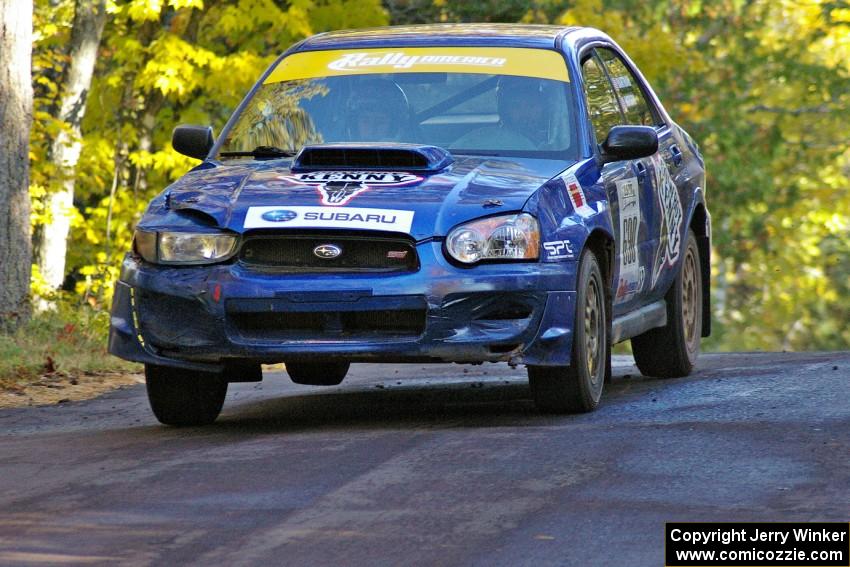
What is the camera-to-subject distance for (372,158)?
318 inches

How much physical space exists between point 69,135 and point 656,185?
1125 cm

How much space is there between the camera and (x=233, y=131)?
907 centimetres

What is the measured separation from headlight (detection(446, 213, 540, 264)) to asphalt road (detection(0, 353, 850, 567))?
0.73 meters

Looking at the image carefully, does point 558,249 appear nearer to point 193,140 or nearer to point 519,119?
point 519,119

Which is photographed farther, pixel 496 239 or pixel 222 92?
pixel 222 92

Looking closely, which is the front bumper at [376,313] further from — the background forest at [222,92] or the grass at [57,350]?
the background forest at [222,92]

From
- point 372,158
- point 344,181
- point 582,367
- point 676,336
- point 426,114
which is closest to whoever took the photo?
point 344,181

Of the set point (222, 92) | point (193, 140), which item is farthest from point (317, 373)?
point (222, 92)

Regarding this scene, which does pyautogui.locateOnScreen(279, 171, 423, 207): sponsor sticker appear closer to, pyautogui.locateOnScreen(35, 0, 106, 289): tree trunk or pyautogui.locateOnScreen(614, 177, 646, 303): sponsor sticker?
pyautogui.locateOnScreen(614, 177, 646, 303): sponsor sticker

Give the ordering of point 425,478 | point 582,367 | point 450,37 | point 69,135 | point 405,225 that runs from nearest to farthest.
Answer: point 425,478, point 405,225, point 582,367, point 450,37, point 69,135

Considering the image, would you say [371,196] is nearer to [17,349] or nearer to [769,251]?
[17,349]

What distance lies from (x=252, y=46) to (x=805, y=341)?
2899cm

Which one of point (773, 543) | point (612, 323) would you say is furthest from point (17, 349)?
point (773, 543)

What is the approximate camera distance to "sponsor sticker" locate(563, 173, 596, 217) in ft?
26.4
